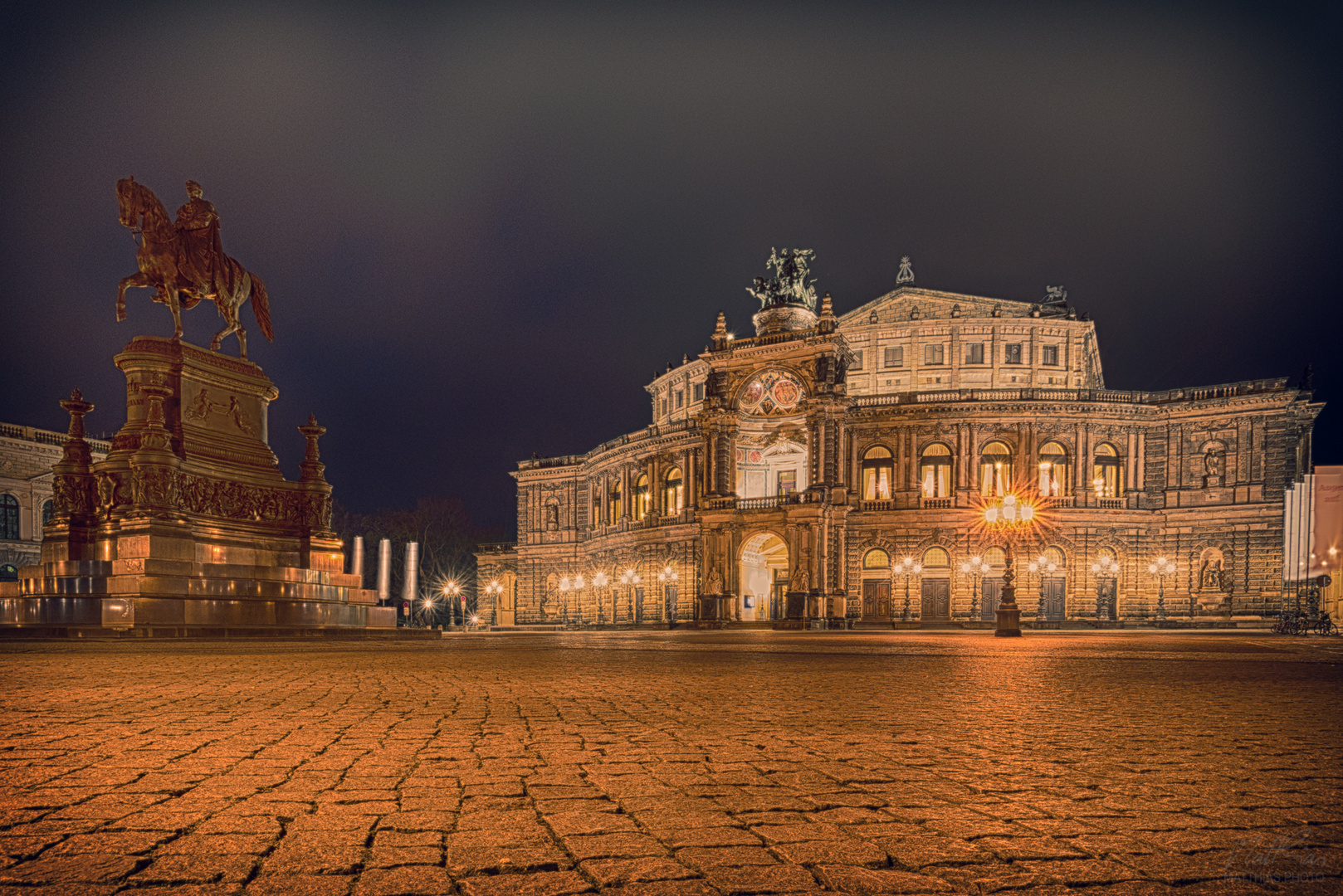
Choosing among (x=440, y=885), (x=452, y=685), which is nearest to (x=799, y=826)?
(x=440, y=885)

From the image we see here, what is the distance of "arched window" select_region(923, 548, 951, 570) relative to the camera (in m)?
51.3

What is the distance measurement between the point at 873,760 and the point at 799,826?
157 cm

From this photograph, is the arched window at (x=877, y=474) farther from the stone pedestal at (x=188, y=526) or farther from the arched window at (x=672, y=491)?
the stone pedestal at (x=188, y=526)

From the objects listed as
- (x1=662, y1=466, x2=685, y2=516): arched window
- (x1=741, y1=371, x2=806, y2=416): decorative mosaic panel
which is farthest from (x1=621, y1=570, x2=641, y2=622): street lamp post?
(x1=741, y1=371, x2=806, y2=416): decorative mosaic panel

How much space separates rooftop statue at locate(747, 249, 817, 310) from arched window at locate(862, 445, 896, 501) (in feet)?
33.9

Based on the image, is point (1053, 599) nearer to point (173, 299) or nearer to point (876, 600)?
point (876, 600)

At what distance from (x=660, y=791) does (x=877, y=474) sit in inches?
2006

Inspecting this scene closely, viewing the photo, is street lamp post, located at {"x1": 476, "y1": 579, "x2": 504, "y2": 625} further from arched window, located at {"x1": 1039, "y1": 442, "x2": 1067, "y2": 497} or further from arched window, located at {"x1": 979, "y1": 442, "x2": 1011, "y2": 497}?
arched window, located at {"x1": 1039, "y1": 442, "x2": 1067, "y2": 497}

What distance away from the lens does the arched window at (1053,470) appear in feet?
166

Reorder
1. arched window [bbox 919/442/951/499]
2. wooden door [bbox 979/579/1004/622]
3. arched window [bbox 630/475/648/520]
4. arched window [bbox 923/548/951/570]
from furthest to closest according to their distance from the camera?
arched window [bbox 630/475/648/520] → arched window [bbox 919/442/951/499] → arched window [bbox 923/548/951/570] → wooden door [bbox 979/579/1004/622]

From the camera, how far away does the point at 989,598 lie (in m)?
50.1

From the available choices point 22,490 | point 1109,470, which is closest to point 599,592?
point 1109,470

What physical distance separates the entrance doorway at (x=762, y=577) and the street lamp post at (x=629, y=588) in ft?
28.0

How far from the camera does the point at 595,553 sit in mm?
67250
